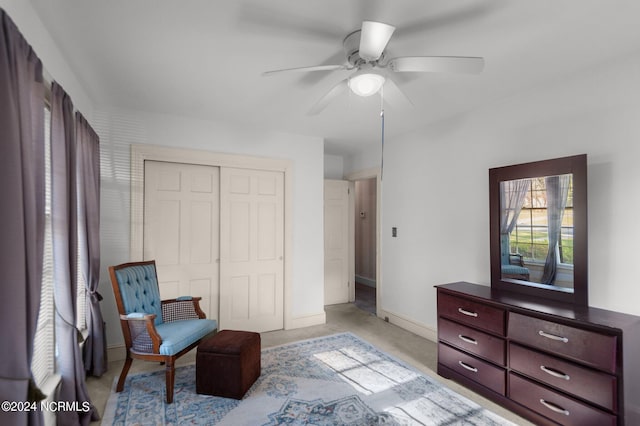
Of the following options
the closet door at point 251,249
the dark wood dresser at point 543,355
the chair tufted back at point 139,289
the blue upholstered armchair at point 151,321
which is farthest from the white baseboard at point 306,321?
the dark wood dresser at point 543,355

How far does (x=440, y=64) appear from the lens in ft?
5.62

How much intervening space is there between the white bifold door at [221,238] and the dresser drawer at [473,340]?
6.52ft

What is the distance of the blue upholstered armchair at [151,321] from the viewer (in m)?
2.40

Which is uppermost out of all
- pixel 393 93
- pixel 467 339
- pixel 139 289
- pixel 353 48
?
pixel 353 48

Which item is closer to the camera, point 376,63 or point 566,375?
point 376,63

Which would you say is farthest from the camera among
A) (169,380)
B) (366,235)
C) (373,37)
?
(366,235)

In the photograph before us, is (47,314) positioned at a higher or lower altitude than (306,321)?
higher

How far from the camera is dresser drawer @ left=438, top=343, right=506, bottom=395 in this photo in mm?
2357

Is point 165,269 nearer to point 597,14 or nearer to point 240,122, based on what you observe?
point 240,122

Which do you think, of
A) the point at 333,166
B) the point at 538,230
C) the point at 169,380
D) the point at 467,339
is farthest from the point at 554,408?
the point at 333,166

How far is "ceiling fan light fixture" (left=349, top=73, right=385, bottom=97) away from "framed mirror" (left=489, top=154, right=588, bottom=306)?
4.96 feet

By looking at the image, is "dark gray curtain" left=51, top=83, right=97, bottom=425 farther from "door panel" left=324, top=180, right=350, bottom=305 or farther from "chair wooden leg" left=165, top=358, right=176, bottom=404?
"door panel" left=324, top=180, right=350, bottom=305

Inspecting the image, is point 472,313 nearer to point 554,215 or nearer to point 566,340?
point 566,340

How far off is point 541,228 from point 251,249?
2.88m
